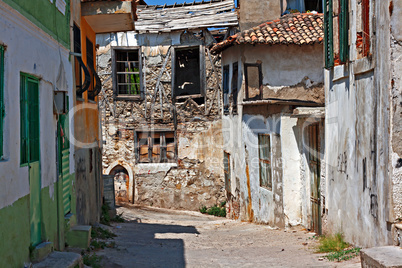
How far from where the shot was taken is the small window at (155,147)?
65.4 feet

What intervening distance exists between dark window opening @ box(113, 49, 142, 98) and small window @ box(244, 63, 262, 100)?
6.15m

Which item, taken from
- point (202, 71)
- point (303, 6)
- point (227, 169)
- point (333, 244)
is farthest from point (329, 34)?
point (202, 71)

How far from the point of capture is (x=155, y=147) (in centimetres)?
1997

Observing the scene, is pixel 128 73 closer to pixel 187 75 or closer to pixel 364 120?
pixel 187 75

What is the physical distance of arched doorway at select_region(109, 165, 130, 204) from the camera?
19875 millimetres

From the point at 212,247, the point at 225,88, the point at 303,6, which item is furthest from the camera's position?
the point at 225,88

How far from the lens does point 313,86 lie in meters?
14.8

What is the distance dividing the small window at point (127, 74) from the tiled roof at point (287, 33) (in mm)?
5301

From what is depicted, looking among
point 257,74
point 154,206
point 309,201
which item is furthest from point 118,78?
point 309,201

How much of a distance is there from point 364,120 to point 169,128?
13304mm

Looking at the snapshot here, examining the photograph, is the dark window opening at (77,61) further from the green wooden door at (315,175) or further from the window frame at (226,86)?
the window frame at (226,86)

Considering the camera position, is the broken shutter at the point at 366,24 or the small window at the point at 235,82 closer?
the broken shutter at the point at 366,24

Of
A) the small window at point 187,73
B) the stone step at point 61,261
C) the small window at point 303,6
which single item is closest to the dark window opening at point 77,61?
the stone step at point 61,261

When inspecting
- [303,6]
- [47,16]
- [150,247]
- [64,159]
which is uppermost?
[303,6]
